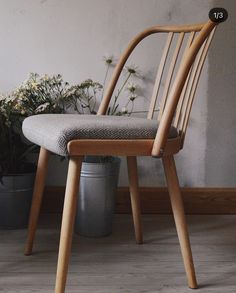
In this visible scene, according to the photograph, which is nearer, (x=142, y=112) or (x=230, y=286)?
(x=230, y=286)

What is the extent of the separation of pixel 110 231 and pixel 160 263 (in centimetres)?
30

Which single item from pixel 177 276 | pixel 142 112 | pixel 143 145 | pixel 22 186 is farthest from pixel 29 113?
pixel 177 276

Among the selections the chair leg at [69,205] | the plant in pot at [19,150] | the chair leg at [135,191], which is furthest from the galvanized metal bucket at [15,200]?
the chair leg at [69,205]

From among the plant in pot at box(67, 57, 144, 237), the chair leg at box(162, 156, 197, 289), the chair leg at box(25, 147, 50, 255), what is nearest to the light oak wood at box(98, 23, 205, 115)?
the plant in pot at box(67, 57, 144, 237)

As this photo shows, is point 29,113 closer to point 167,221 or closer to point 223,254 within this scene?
point 167,221

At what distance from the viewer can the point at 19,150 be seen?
1.63m

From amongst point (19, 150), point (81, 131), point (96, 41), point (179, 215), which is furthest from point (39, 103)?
point (179, 215)

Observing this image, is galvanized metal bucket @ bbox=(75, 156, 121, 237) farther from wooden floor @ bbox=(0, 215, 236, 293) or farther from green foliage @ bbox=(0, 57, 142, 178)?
green foliage @ bbox=(0, 57, 142, 178)

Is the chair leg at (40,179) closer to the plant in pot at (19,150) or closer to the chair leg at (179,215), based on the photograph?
the plant in pot at (19,150)

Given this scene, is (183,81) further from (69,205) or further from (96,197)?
(96,197)

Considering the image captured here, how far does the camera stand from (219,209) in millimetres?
1857

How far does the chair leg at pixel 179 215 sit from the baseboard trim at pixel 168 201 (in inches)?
25.2

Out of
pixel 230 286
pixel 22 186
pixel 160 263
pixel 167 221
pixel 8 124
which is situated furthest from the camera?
pixel 167 221

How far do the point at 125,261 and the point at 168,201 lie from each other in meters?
0.53
